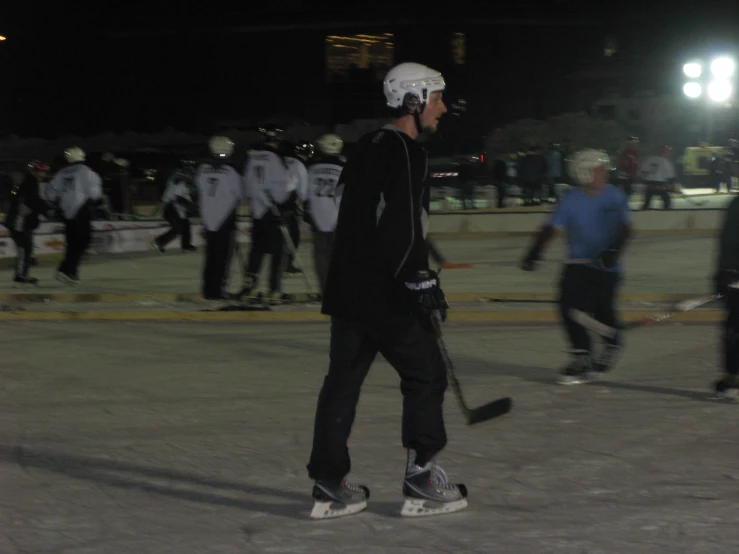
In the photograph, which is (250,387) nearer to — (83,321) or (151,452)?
(151,452)

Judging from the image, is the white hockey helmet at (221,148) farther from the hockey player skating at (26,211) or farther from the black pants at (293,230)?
the hockey player skating at (26,211)

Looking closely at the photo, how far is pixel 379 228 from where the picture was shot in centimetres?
452

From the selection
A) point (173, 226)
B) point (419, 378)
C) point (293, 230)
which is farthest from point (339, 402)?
point (173, 226)

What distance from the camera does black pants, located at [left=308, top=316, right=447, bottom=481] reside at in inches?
185

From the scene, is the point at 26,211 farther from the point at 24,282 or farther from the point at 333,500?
the point at 333,500

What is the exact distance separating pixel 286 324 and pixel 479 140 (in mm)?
35563

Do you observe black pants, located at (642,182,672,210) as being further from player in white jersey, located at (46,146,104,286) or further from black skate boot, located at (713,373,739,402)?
black skate boot, located at (713,373,739,402)

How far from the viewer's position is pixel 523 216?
→ 22.8 meters

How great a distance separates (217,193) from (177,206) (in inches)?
277

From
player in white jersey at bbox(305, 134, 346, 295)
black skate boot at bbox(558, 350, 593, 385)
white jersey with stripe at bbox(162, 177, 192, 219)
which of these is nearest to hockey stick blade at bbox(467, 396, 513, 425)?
black skate boot at bbox(558, 350, 593, 385)

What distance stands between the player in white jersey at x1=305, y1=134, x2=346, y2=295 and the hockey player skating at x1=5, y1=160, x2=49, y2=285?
463 cm

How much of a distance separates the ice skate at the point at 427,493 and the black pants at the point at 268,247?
7.82 meters

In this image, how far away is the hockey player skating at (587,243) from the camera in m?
7.82

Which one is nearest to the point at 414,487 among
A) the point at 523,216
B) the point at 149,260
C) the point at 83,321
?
the point at 83,321
